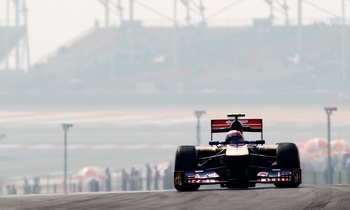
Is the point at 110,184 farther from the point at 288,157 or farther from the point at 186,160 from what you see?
the point at 288,157

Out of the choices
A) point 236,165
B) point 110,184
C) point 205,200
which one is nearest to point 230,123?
point 236,165

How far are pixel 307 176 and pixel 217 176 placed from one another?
11414cm

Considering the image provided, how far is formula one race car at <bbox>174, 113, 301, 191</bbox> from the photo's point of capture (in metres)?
27.8

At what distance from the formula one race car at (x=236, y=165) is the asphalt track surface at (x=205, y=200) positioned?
1.17 ft

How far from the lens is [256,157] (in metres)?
29.1

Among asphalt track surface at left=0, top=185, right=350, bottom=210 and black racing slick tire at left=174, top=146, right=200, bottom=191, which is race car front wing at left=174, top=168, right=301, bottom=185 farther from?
asphalt track surface at left=0, top=185, right=350, bottom=210

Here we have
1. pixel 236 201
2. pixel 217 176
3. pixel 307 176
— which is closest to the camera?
pixel 236 201

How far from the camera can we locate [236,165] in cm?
2764

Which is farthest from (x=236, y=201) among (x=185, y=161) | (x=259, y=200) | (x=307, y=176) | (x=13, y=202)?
(x=307, y=176)

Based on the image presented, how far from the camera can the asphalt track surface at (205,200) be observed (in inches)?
923

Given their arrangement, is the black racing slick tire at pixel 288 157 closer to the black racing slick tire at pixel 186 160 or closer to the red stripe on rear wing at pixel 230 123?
the black racing slick tire at pixel 186 160

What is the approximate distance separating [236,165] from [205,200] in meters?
2.76

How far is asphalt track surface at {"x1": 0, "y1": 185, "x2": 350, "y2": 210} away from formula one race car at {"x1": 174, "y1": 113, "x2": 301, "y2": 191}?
356 millimetres

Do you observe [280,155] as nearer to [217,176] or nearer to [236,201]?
[217,176]
